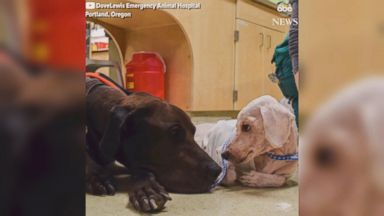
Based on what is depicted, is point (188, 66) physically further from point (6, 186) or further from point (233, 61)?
point (6, 186)

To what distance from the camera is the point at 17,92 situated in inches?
26.0

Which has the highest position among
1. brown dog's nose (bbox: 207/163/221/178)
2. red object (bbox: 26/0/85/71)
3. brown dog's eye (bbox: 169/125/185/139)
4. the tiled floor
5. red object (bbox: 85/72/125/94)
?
red object (bbox: 26/0/85/71)

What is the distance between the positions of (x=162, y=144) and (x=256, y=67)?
269mm

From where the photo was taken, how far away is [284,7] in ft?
2.71

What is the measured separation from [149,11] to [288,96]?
14.0 inches

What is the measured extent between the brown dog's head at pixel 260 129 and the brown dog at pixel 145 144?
0.08m

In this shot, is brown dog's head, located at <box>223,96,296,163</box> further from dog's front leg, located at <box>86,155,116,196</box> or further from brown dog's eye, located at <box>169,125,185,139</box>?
dog's front leg, located at <box>86,155,116,196</box>

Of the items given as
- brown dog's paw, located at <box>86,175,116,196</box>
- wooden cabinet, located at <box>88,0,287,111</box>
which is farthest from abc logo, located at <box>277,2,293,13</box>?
brown dog's paw, located at <box>86,175,116,196</box>

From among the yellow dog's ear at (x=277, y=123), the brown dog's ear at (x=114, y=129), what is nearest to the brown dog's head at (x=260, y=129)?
the yellow dog's ear at (x=277, y=123)

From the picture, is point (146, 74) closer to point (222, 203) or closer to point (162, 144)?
point (162, 144)

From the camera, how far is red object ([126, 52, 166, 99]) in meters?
0.86

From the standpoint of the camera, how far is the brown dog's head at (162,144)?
0.85 m

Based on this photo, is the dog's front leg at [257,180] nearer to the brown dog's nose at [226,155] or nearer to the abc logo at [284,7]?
the brown dog's nose at [226,155]

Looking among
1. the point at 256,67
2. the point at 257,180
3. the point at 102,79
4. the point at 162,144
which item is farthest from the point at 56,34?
the point at 257,180
